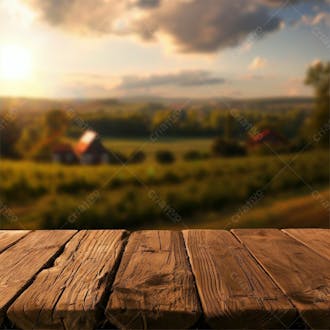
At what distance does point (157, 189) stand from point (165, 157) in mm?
656

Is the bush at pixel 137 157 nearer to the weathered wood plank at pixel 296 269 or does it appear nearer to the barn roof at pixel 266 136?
the barn roof at pixel 266 136

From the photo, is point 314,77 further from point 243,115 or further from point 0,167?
point 0,167

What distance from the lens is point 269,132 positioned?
18.4 feet

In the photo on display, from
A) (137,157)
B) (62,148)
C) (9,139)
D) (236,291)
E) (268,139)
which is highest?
(9,139)

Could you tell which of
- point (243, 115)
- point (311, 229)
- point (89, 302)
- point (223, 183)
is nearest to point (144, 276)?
point (89, 302)

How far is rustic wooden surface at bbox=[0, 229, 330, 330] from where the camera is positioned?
81 cm

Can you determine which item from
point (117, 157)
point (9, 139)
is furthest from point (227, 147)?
point (9, 139)

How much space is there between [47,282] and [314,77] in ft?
17.9

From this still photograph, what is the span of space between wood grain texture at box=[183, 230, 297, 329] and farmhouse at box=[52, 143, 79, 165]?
4528mm

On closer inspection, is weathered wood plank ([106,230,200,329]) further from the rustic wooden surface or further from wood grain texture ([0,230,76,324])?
wood grain texture ([0,230,76,324])

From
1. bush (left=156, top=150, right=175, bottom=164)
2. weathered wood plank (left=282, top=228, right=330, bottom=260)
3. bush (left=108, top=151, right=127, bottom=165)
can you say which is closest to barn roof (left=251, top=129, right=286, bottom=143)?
bush (left=156, top=150, right=175, bottom=164)

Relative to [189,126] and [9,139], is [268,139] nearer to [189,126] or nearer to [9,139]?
[189,126]

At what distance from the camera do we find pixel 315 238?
1.41 metres

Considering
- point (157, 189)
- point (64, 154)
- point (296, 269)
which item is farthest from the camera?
point (157, 189)
